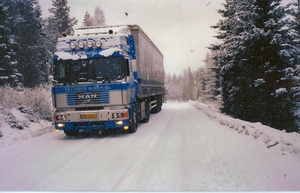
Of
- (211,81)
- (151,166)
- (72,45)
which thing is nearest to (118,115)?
(72,45)

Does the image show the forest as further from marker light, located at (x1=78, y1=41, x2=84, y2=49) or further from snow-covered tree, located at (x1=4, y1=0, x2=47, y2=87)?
marker light, located at (x1=78, y1=41, x2=84, y2=49)

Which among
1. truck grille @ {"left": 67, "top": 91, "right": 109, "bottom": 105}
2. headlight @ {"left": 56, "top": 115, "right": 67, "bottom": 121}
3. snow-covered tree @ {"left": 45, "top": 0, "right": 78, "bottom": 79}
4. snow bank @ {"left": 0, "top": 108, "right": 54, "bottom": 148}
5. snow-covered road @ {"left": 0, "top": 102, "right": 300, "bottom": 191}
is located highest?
snow-covered tree @ {"left": 45, "top": 0, "right": 78, "bottom": 79}

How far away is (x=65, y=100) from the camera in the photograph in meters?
7.96

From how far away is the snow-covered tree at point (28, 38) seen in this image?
7801mm

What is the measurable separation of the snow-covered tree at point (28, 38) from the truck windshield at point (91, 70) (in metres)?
1.29

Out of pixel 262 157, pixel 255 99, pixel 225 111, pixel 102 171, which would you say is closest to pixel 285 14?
pixel 255 99

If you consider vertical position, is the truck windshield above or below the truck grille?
above

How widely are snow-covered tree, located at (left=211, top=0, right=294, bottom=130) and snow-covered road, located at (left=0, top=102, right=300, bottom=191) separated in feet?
20.0

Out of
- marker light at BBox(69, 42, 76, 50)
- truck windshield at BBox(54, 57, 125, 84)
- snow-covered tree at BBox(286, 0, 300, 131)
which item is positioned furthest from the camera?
snow-covered tree at BBox(286, 0, 300, 131)

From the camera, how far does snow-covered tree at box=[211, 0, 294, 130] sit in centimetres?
1148

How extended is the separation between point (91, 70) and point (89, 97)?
85 cm

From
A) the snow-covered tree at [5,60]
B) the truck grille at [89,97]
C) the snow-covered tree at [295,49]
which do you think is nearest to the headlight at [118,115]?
the truck grille at [89,97]

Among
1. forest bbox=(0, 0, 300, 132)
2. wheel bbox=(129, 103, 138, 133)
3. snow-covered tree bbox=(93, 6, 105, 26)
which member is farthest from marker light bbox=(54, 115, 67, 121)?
snow-covered tree bbox=(93, 6, 105, 26)

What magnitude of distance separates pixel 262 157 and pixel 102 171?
3.15m
